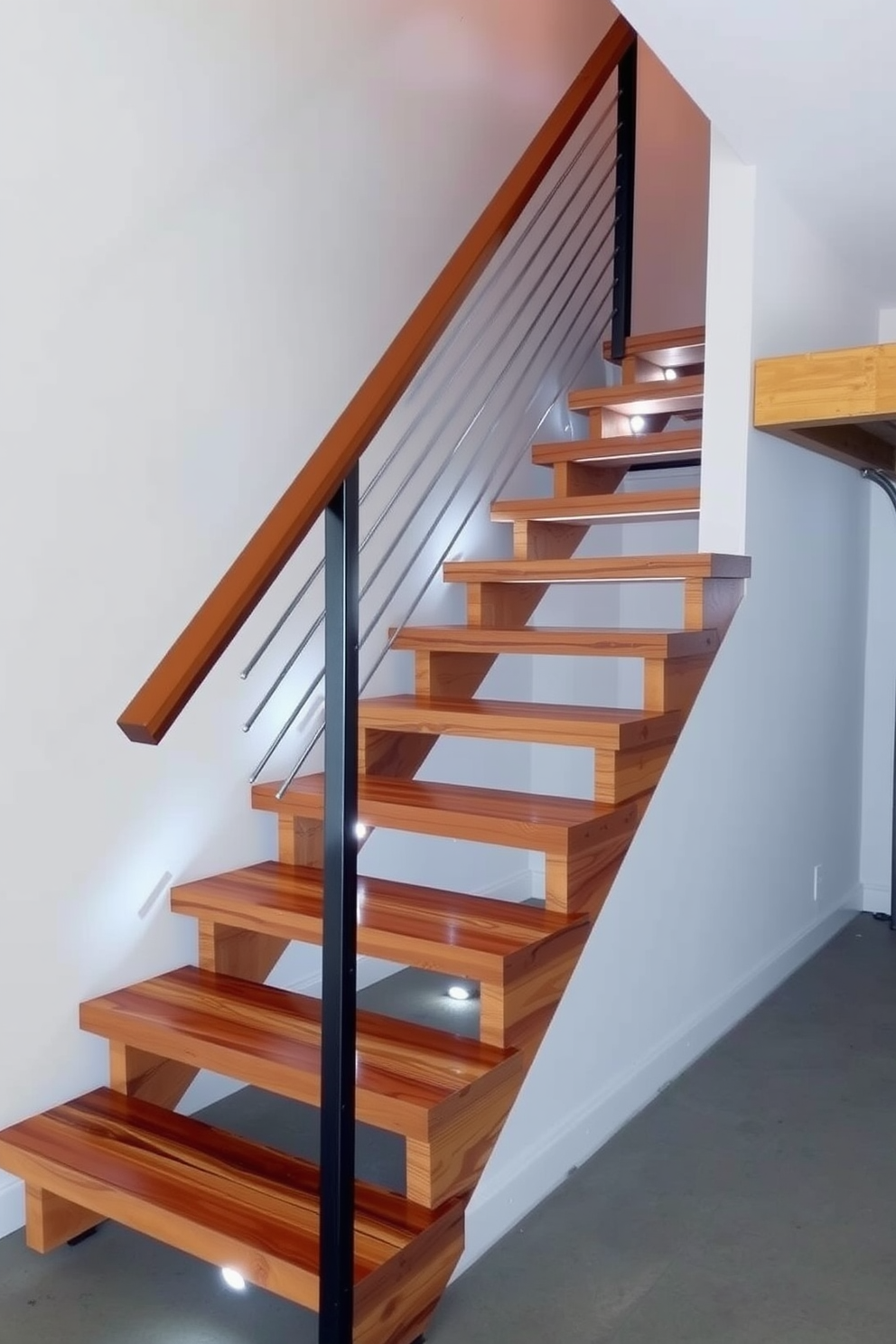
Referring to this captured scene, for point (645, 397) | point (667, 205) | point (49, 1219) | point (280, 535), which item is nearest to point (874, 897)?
point (645, 397)

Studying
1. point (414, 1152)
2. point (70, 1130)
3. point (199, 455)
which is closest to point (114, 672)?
point (199, 455)

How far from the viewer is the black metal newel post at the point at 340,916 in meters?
1.56

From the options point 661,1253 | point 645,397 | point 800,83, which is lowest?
point 661,1253

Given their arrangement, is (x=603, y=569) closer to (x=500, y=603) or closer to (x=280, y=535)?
(x=500, y=603)

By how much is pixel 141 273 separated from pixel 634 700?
100 inches

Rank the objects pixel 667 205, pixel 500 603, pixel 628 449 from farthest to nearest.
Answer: pixel 667 205, pixel 628 449, pixel 500 603

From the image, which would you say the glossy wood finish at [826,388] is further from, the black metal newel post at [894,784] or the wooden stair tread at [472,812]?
the wooden stair tread at [472,812]

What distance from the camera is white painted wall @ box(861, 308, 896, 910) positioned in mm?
4211

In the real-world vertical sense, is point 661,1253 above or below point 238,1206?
below

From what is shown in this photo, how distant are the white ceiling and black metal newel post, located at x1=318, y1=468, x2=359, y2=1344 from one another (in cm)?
140

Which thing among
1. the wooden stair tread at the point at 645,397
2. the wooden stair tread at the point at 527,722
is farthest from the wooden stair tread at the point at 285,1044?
the wooden stair tread at the point at 645,397

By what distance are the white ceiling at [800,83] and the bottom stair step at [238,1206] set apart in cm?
230

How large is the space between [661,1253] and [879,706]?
9.05 ft

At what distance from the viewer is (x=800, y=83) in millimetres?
2441
